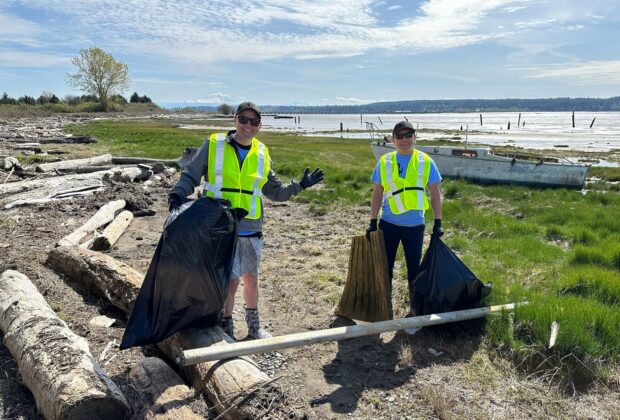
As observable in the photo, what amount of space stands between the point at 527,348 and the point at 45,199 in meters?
9.48

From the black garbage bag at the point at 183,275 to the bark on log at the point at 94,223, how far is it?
3.61m

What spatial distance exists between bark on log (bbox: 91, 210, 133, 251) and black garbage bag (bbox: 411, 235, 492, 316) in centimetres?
495

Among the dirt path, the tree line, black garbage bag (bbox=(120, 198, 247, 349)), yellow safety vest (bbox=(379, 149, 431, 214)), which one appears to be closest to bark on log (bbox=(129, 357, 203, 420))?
the dirt path

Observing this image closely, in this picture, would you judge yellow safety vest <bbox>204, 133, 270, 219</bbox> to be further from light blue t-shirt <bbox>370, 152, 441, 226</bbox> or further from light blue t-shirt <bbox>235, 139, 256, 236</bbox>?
light blue t-shirt <bbox>370, 152, 441, 226</bbox>

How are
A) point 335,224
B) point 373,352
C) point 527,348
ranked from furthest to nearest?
1. point 335,224
2. point 373,352
3. point 527,348

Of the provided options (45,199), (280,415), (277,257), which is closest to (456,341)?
(280,415)

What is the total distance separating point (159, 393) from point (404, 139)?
2958 millimetres

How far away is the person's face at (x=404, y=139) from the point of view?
171 inches

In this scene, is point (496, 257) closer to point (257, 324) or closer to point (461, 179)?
point (257, 324)

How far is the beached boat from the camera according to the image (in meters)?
15.0

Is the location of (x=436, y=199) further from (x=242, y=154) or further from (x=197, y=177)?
(x=197, y=177)

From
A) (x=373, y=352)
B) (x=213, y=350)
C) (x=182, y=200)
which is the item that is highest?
(x=182, y=200)

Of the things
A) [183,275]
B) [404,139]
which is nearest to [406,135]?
[404,139]

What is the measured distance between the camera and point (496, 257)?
6.79 m
